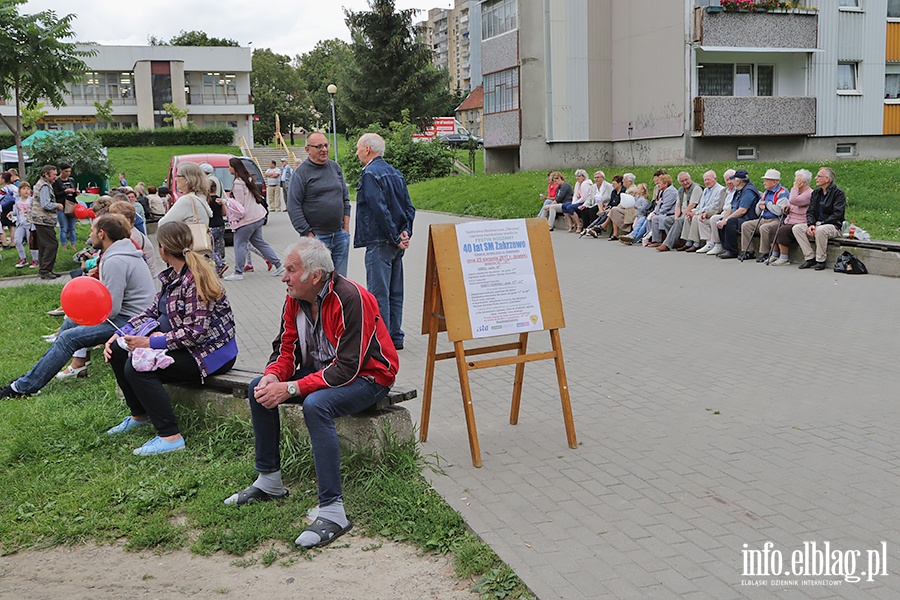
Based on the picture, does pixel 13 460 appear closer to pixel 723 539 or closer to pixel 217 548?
pixel 217 548

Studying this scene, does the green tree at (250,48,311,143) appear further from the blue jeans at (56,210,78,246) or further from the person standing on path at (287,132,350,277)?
→ the person standing on path at (287,132,350,277)

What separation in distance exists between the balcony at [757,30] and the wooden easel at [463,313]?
24.8 meters

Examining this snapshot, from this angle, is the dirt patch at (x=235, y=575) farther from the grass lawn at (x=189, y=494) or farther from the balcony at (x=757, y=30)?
the balcony at (x=757, y=30)

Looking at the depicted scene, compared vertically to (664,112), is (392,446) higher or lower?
lower

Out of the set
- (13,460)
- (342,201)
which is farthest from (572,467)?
(342,201)

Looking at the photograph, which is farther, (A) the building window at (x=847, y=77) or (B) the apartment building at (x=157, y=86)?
(B) the apartment building at (x=157, y=86)

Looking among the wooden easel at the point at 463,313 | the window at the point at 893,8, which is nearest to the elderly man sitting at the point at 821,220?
the wooden easel at the point at 463,313

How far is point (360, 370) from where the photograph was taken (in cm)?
486

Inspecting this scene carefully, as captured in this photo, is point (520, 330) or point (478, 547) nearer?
point (478, 547)

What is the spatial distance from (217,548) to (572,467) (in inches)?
84.2

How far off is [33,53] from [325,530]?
1638 centimetres

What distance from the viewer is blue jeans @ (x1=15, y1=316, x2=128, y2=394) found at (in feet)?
23.2

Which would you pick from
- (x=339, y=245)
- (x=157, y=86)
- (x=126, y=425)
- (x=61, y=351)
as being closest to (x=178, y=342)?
(x=126, y=425)

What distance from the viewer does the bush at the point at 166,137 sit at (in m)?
60.1
